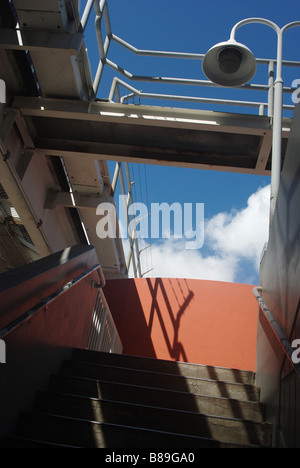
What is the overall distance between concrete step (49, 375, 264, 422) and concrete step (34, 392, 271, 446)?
10.1 inches

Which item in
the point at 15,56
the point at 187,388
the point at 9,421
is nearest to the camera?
the point at 9,421

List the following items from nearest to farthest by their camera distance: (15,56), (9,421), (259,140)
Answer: (9,421)
(15,56)
(259,140)

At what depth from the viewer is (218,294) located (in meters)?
7.30

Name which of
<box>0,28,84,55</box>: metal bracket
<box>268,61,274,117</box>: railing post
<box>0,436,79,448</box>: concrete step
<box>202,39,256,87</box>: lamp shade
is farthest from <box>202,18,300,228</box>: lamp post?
<box>0,436,79,448</box>: concrete step

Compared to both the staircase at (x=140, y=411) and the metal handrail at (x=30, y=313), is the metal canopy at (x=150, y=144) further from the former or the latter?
the staircase at (x=140, y=411)

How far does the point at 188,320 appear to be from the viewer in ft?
23.6

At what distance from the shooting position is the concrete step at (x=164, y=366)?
3562 mm

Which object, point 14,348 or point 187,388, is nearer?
point 14,348

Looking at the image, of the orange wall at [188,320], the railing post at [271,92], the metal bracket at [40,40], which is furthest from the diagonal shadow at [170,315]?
the metal bracket at [40,40]

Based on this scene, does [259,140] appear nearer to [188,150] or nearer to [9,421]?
[188,150]

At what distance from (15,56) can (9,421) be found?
14.2 feet

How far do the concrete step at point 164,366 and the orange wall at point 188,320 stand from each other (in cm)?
326

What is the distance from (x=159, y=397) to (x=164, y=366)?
0.61 metres
